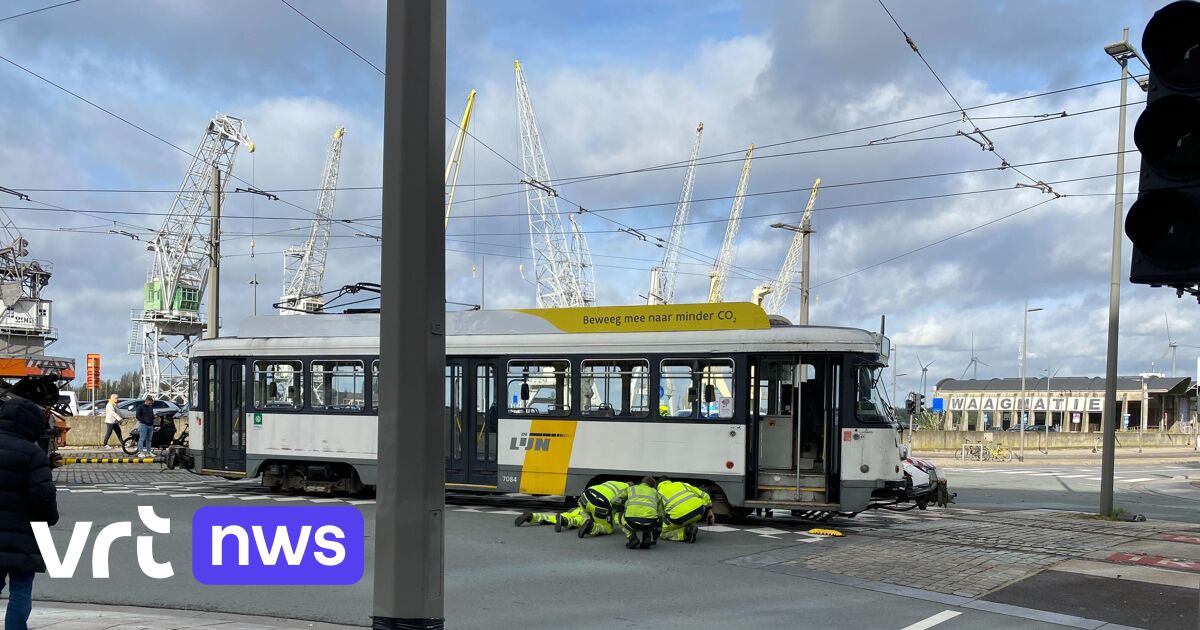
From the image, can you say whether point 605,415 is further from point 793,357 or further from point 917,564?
point 917,564

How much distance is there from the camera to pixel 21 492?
5801 millimetres

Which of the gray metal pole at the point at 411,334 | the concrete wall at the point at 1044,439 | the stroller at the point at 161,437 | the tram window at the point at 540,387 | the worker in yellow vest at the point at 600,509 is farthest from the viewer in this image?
the concrete wall at the point at 1044,439

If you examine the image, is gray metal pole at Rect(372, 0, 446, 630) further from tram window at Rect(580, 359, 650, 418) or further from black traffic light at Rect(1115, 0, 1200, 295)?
tram window at Rect(580, 359, 650, 418)

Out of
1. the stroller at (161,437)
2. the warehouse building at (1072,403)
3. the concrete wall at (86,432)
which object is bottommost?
the warehouse building at (1072,403)

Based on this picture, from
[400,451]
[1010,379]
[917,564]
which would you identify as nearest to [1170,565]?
[917,564]

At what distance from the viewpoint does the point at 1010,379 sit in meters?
99.7

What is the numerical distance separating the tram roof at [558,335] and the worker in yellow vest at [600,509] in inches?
107

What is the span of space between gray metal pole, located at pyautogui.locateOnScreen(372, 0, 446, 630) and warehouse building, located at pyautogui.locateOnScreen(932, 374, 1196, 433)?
274 ft

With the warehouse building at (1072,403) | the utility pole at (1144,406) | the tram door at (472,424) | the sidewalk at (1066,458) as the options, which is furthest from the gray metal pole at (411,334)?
the utility pole at (1144,406)

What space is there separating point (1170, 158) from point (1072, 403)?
94882 mm

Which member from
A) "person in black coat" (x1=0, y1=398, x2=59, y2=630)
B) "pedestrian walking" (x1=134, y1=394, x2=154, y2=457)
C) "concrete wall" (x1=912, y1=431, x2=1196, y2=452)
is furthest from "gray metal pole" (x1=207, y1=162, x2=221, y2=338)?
"concrete wall" (x1=912, y1=431, x2=1196, y2=452)

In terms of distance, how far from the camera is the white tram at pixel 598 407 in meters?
14.1

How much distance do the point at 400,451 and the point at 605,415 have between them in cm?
1124

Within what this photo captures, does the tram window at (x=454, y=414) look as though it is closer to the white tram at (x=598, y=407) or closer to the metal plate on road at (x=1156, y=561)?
the white tram at (x=598, y=407)
